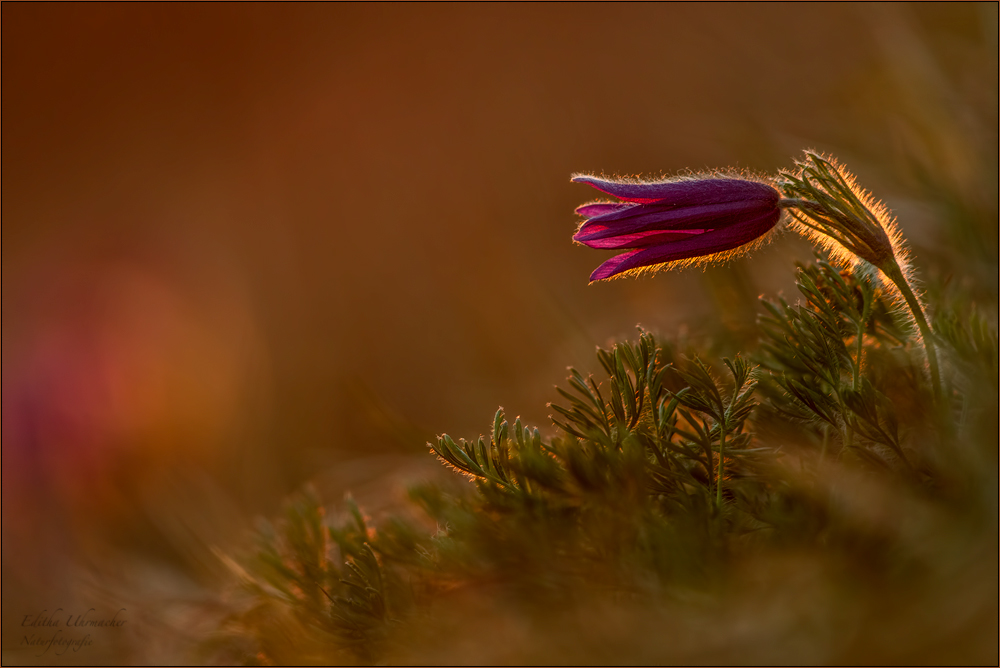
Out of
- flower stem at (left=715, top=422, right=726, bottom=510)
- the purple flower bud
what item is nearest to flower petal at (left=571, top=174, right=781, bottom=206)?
the purple flower bud

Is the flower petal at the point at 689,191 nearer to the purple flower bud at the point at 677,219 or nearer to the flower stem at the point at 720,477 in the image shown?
the purple flower bud at the point at 677,219

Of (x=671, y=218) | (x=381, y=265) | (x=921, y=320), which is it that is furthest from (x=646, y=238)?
(x=381, y=265)

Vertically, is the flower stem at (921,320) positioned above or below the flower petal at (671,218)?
below

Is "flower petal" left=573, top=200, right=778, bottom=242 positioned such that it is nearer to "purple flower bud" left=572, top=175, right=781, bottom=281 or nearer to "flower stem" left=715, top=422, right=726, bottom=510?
"purple flower bud" left=572, top=175, right=781, bottom=281

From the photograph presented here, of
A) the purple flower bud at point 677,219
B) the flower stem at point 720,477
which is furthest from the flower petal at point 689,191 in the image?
the flower stem at point 720,477

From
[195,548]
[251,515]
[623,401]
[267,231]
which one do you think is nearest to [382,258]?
[267,231]

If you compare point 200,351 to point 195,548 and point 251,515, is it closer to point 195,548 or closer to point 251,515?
point 251,515

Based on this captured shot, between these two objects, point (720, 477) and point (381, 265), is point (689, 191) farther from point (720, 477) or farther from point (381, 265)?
point (381, 265)

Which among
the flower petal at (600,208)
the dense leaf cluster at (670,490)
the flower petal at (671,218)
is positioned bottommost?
the dense leaf cluster at (670,490)
